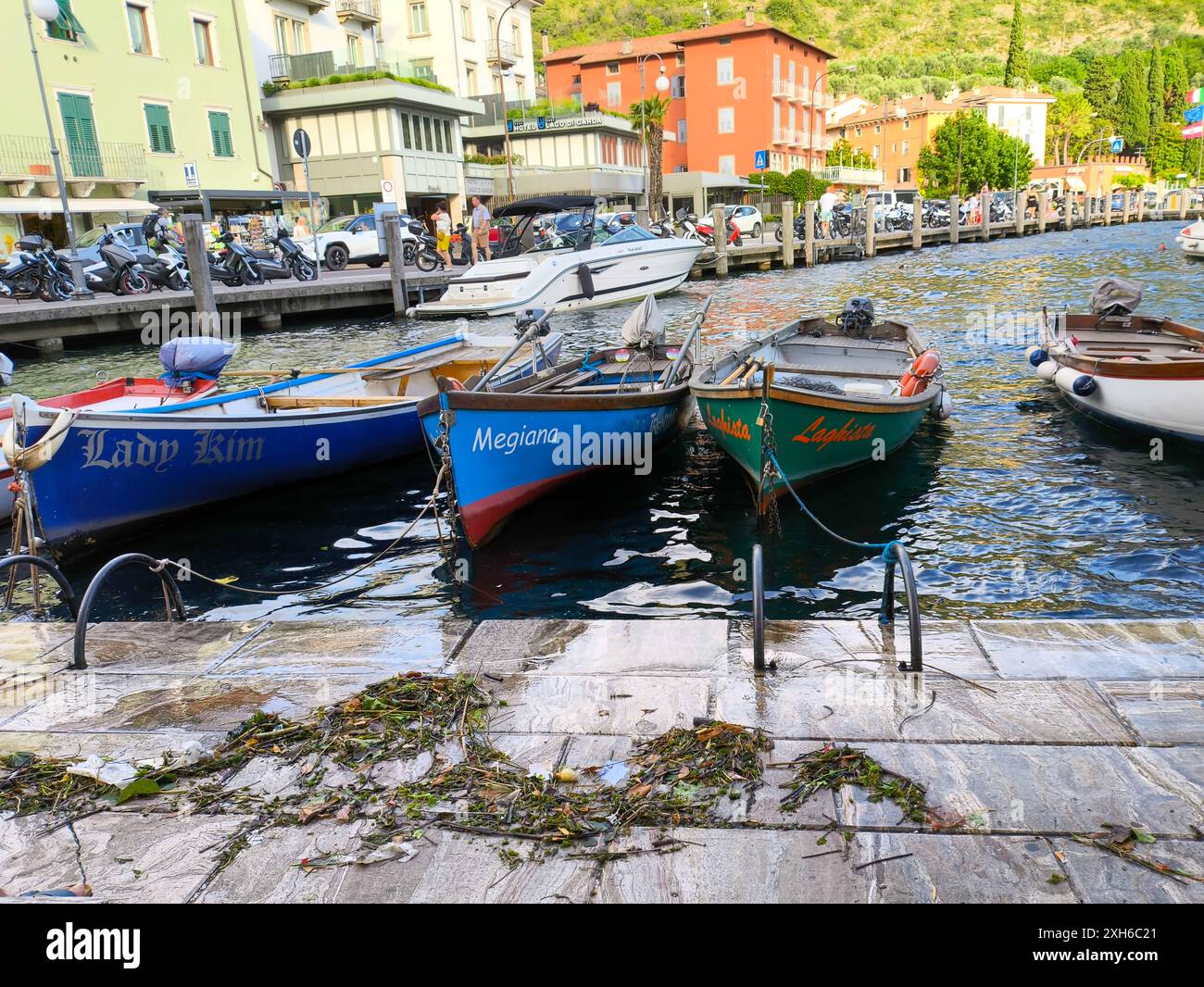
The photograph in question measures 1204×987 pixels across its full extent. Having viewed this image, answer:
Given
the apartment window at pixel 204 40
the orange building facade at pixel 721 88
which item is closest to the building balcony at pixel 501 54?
the orange building facade at pixel 721 88

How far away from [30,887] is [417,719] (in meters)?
1.55

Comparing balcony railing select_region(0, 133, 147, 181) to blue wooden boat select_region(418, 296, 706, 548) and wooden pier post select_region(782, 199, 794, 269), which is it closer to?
wooden pier post select_region(782, 199, 794, 269)

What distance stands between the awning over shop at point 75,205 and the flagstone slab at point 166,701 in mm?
25618

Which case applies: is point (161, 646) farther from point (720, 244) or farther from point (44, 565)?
point (720, 244)

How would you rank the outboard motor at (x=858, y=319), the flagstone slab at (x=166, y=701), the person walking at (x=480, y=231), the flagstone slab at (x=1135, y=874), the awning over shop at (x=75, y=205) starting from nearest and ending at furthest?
1. the flagstone slab at (x=1135, y=874)
2. the flagstone slab at (x=166, y=701)
3. the outboard motor at (x=858, y=319)
4. the awning over shop at (x=75, y=205)
5. the person walking at (x=480, y=231)

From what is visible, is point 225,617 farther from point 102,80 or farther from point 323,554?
point 102,80

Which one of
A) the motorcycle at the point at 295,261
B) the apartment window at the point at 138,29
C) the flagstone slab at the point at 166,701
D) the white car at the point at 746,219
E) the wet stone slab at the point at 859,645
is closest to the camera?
the flagstone slab at the point at 166,701

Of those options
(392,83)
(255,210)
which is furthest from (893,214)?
(255,210)

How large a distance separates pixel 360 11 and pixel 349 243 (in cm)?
1935

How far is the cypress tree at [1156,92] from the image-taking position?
114000 millimetres

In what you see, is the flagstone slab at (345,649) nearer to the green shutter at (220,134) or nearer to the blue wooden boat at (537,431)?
the blue wooden boat at (537,431)

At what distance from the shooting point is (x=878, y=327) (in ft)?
43.8

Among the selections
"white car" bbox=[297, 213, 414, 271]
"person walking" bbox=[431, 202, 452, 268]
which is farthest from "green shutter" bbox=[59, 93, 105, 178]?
"person walking" bbox=[431, 202, 452, 268]

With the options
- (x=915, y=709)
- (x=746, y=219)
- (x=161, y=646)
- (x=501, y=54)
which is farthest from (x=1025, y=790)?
(x=501, y=54)
